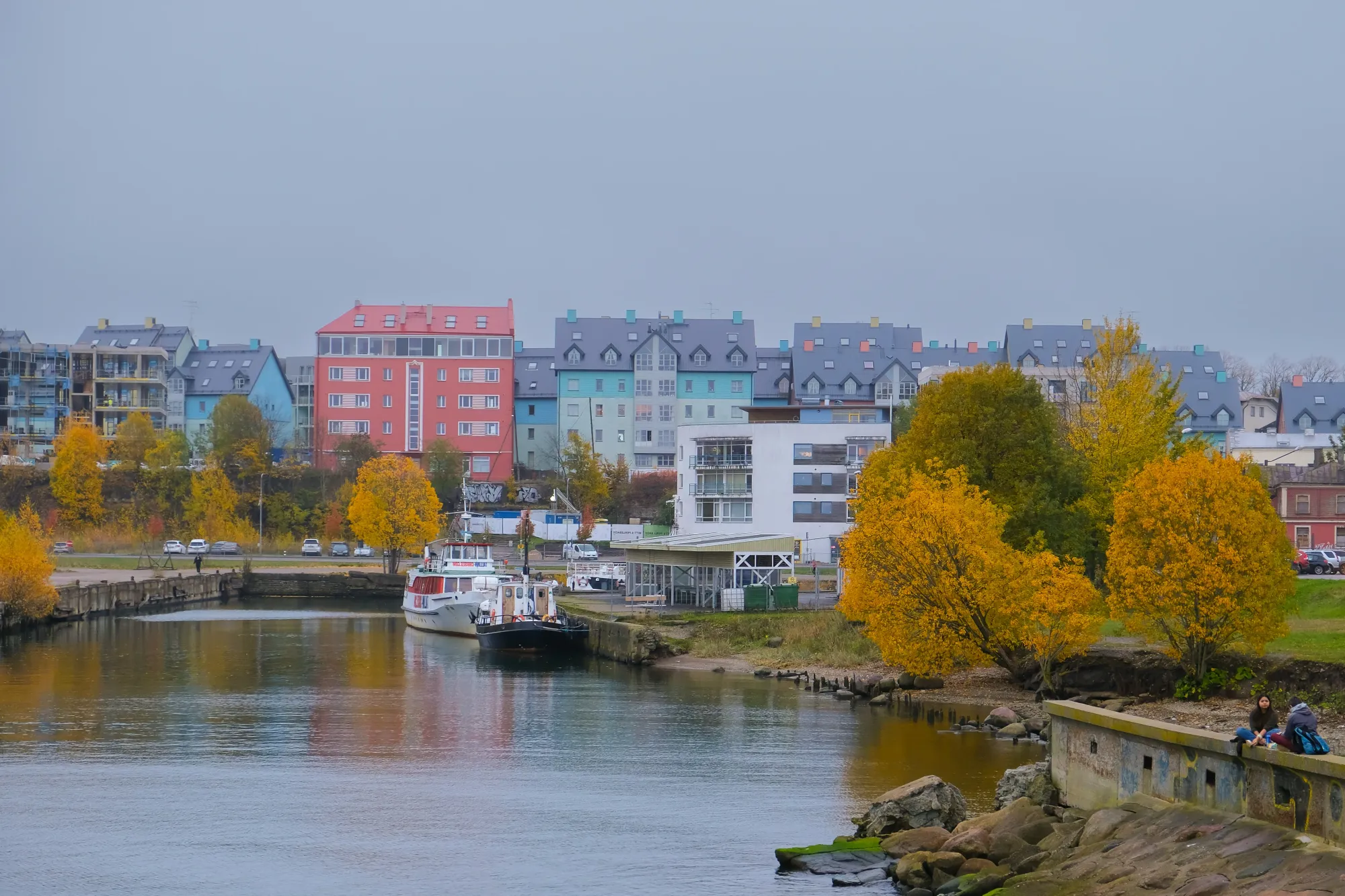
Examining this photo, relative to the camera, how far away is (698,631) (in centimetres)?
6047

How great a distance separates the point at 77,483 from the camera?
371 ft

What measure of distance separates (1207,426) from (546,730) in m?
90.3

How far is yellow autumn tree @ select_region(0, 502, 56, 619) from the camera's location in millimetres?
65625

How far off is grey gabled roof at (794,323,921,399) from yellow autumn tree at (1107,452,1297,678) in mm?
81921

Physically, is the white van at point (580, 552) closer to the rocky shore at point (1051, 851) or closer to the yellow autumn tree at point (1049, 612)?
the yellow autumn tree at point (1049, 612)

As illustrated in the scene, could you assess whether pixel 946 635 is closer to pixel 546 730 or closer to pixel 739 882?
pixel 546 730

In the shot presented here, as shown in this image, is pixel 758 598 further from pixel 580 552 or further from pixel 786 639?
pixel 580 552

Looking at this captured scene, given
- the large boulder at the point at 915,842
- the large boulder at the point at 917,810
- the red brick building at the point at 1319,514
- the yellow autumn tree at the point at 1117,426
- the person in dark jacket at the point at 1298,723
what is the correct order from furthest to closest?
the red brick building at the point at 1319,514, the yellow autumn tree at the point at 1117,426, the large boulder at the point at 917,810, the large boulder at the point at 915,842, the person in dark jacket at the point at 1298,723

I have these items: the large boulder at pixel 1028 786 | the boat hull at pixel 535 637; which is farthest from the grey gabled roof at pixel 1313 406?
the large boulder at pixel 1028 786

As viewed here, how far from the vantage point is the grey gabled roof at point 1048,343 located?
12388 centimetres

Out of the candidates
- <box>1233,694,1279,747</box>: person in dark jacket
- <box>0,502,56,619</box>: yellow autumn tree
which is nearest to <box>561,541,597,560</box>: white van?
<box>0,502,56,619</box>: yellow autumn tree

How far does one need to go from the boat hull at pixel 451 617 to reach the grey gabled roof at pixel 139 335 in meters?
67.6

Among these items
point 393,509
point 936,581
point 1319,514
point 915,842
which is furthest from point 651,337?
point 915,842

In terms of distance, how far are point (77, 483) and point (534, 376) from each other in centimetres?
3885
